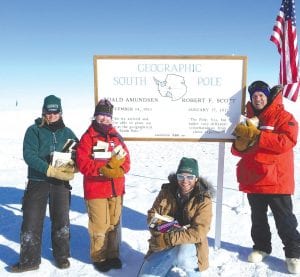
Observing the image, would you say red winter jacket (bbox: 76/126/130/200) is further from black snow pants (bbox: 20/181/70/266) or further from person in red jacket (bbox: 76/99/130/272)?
black snow pants (bbox: 20/181/70/266)

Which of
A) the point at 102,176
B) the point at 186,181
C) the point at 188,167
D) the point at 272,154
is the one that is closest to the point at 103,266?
the point at 102,176

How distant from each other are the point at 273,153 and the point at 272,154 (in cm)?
2

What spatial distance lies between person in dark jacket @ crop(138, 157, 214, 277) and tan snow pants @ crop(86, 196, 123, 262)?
64 centimetres

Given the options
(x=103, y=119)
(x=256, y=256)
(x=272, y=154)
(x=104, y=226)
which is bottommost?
(x=256, y=256)

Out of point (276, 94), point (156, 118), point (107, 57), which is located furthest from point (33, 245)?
point (276, 94)

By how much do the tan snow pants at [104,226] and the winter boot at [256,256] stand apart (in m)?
1.66

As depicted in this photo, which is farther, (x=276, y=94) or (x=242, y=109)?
(x=242, y=109)

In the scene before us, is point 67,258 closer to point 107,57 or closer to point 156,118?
point 156,118

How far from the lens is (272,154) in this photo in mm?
4445

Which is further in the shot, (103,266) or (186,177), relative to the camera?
(103,266)

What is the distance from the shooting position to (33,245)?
15.0 feet

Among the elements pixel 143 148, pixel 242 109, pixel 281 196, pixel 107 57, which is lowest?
pixel 143 148

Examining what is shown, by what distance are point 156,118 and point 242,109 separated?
1.10m

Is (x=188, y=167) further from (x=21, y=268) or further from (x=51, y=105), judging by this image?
(x=21, y=268)
